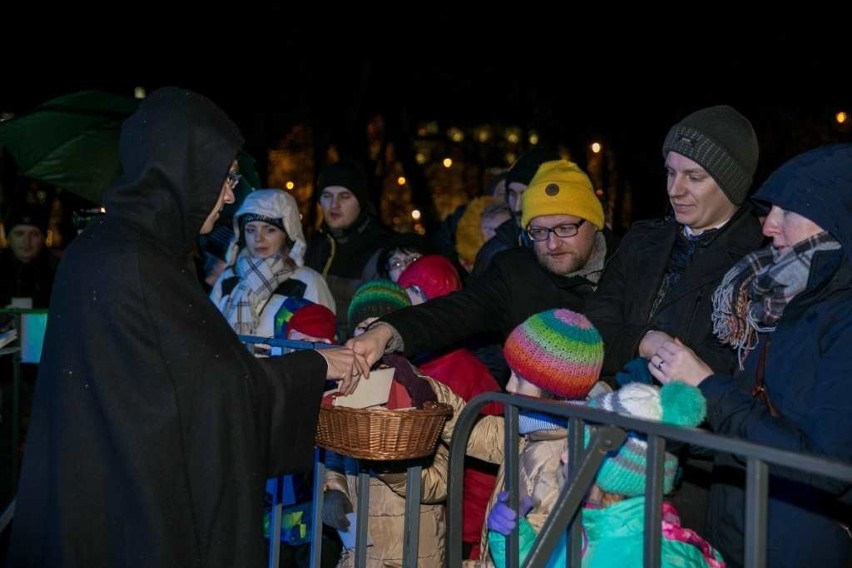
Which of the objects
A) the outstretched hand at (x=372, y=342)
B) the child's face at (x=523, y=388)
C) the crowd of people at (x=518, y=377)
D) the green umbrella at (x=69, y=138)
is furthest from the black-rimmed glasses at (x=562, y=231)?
the green umbrella at (x=69, y=138)

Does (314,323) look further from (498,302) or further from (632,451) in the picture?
(632,451)

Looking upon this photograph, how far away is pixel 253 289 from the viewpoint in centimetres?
712

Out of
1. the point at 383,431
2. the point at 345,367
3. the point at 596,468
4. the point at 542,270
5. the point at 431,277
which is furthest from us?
the point at 431,277

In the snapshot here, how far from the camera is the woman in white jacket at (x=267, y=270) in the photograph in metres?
7.06

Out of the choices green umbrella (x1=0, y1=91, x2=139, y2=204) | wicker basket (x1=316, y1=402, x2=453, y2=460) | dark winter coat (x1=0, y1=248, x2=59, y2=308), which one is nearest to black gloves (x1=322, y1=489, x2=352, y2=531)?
wicker basket (x1=316, y1=402, x2=453, y2=460)

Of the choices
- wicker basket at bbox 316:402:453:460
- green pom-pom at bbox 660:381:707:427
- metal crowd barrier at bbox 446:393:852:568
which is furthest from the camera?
wicker basket at bbox 316:402:453:460

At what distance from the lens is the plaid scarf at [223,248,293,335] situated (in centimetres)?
707

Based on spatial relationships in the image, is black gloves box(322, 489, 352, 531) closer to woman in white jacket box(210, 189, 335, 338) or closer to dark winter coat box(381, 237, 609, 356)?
dark winter coat box(381, 237, 609, 356)

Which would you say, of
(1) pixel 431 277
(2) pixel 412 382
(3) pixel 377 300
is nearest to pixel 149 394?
(2) pixel 412 382

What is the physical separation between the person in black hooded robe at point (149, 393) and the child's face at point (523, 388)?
1.16 metres

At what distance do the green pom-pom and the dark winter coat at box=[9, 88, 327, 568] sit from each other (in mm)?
1502

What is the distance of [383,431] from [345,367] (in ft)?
1.89

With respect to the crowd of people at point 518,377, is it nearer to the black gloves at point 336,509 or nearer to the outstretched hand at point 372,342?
the outstretched hand at point 372,342

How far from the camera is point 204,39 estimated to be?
20.8 meters
